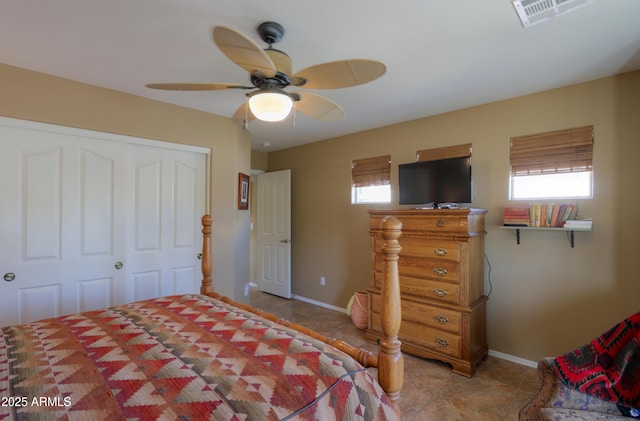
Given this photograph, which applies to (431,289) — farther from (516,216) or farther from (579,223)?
(579,223)

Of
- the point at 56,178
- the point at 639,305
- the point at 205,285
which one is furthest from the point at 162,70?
the point at 639,305

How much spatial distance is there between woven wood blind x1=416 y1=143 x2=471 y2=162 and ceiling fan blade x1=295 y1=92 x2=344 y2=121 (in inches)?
66.3

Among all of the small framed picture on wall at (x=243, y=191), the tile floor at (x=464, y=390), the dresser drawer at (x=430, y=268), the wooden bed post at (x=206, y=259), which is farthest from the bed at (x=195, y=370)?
the small framed picture on wall at (x=243, y=191)

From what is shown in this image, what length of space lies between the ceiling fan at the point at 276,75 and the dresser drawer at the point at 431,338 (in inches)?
75.6

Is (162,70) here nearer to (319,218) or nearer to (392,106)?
(392,106)

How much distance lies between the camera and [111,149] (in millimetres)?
2719

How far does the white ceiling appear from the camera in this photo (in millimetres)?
1622

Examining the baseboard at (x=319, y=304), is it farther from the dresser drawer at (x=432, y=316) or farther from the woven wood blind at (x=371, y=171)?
the woven wood blind at (x=371, y=171)

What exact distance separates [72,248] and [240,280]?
5.28 feet

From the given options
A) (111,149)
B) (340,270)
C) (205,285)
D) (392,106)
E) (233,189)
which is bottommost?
(340,270)

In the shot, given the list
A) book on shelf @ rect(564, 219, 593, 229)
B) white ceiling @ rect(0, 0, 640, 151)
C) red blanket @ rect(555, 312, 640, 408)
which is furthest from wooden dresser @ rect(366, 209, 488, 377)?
white ceiling @ rect(0, 0, 640, 151)

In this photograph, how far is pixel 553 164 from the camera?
8.57 feet

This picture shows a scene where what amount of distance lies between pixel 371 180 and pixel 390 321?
2805 mm

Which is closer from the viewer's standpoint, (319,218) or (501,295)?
(501,295)
